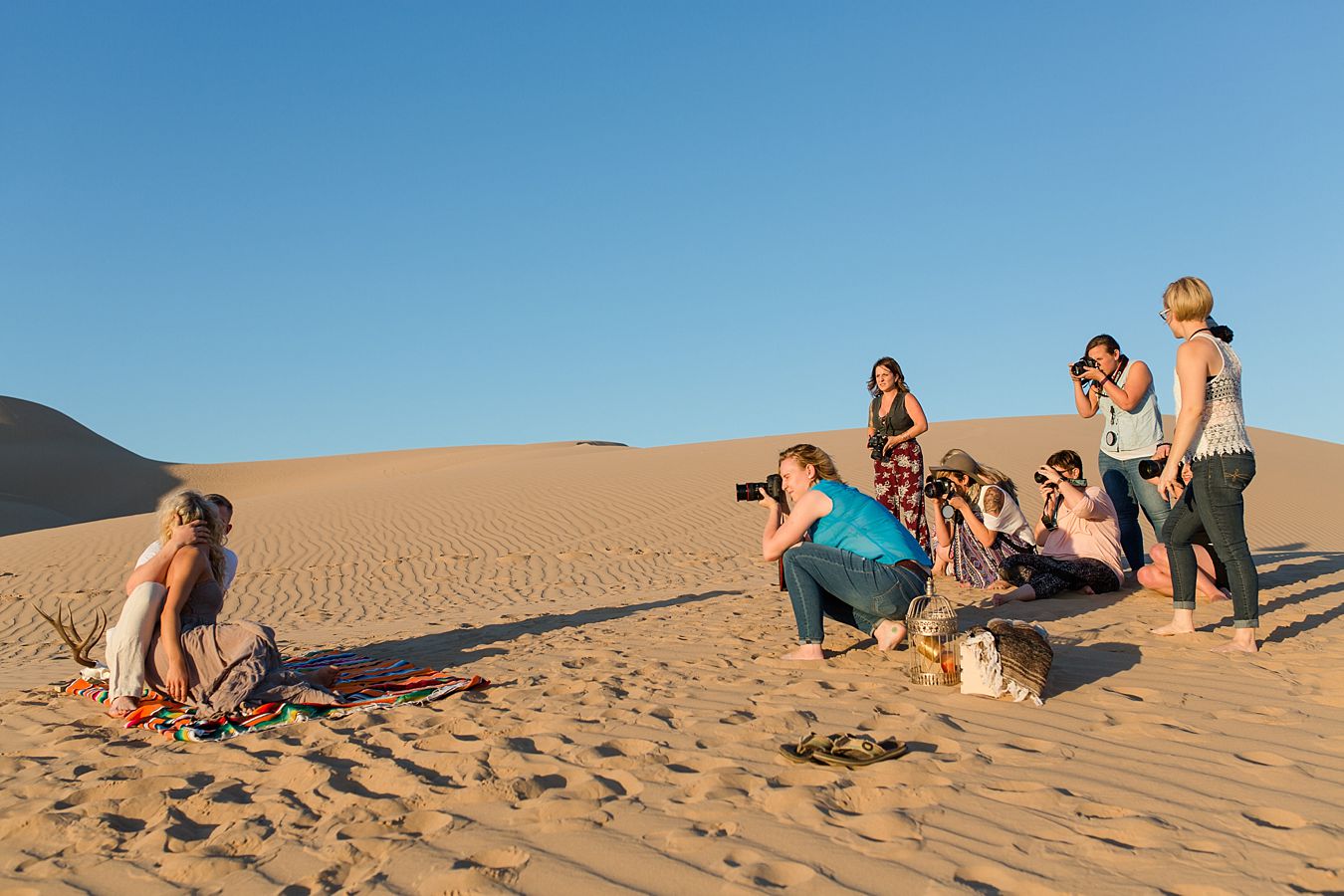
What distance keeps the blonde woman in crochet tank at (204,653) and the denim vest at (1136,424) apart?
527 centimetres

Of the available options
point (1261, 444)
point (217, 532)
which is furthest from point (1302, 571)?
point (1261, 444)

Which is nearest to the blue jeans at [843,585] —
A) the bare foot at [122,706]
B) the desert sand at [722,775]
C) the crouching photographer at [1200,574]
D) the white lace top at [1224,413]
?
the desert sand at [722,775]

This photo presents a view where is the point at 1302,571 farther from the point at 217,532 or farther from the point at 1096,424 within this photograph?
the point at 1096,424

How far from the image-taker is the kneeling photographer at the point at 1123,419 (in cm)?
650

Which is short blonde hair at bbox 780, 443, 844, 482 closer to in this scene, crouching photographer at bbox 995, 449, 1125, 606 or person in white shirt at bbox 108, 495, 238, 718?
crouching photographer at bbox 995, 449, 1125, 606

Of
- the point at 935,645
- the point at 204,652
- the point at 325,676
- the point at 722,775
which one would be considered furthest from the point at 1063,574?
the point at 204,652

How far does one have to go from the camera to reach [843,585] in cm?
482

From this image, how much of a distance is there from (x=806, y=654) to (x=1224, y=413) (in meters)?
2.32

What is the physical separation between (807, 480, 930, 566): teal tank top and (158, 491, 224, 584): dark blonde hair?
2929 mm

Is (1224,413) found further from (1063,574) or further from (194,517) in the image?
(194,517)

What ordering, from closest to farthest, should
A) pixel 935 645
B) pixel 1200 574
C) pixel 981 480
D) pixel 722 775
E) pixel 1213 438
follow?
1. pixel 722 775
2. pixel 935 645
3. pixel 1213 438
4. pixel 1200 574
5. pixel 981 480

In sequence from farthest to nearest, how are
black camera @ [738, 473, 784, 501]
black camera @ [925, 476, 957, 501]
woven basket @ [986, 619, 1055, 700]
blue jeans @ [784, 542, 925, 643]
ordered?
black camera @ [925, 476, 957, 501], black camera @ [738, 473, 784, 501], blue jeans @ [784, 542, 925, 643], woven basket @ [986, 619, 1055, 700]

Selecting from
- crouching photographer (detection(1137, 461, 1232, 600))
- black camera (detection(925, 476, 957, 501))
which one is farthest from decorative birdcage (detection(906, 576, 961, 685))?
black camera (detection(925, 476, 957, 501))

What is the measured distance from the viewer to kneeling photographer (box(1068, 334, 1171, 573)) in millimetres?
6500
